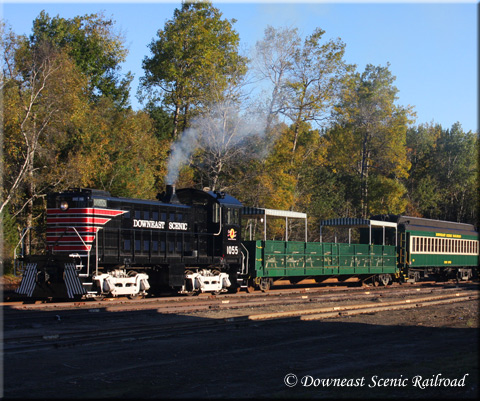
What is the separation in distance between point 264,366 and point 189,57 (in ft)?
107

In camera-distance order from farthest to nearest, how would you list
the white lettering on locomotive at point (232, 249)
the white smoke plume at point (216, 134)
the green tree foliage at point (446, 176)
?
the green tree foliage at point (446, 176) < the white smoke plume at point (216, 134) < the white lettering on locomotive at point (232, 249)

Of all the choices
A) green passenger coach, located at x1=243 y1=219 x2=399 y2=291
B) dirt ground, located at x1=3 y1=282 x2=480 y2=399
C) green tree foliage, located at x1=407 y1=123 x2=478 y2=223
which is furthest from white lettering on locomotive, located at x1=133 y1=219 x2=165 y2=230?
green tree foliage, located at x1=407 y1=123 x2=478 y2=223

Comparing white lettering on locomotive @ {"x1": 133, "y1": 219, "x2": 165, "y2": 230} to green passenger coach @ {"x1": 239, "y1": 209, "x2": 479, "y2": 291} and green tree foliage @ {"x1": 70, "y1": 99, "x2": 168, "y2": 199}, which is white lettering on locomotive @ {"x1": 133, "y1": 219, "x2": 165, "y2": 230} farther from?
green tree foliage @ {"x1": 70, "y1": 99, "x2": 168, "y2": 199}

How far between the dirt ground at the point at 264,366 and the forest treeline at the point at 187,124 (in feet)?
53.3

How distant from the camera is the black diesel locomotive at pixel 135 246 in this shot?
17.6 meters

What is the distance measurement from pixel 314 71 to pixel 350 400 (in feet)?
120

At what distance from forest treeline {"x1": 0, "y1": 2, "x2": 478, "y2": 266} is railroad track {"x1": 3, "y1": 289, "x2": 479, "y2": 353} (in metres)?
12.6

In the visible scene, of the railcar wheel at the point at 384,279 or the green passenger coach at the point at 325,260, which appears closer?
the green passenger coach at the point at 325,260

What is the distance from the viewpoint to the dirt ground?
7320 millimetres

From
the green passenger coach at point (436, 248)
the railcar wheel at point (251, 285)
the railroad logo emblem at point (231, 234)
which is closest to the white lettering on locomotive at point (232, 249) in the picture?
the railroad logo emblem at point (231, 234)

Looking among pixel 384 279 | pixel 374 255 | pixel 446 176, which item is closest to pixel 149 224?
pixel 374 255

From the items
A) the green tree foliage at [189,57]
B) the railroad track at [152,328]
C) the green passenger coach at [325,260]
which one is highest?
the green tree foliage at [189,57]

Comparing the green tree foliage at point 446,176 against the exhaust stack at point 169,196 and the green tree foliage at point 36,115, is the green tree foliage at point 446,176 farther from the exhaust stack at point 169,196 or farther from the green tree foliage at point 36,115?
the exhaust stack at point 169,196

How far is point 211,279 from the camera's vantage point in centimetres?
2205
